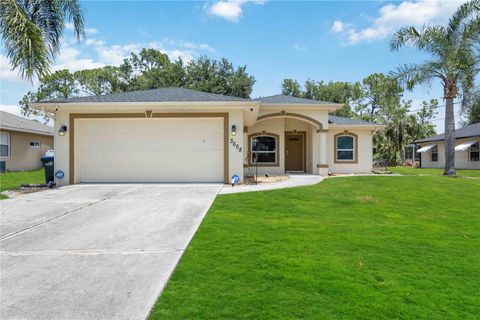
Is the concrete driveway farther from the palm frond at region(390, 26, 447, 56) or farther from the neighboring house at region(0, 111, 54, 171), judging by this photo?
the palm frond at region(390, 26, 447, 56)

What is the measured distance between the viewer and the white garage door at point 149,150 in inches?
515

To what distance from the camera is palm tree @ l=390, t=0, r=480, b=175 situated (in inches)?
682

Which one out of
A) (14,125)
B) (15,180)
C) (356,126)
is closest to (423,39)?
(356,126)

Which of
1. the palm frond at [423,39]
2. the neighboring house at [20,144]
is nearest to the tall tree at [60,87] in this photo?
the neighboring house at [20,144]

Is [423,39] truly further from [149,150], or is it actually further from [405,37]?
[149,150]

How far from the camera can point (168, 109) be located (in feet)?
41.9

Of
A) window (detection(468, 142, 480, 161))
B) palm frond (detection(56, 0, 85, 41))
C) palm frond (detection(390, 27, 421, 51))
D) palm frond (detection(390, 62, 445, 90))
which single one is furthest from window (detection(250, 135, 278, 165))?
window (detection(468, 142, 480, 161))

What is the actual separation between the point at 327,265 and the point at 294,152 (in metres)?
15.0

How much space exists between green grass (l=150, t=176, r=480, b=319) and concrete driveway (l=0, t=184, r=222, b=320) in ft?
1.30

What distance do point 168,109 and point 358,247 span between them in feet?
31.4

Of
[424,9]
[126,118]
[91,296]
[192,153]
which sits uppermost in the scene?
[424,9]

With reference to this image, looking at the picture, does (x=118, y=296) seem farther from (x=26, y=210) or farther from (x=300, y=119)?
(x=300, y=119)

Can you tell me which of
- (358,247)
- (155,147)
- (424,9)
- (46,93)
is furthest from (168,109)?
(46,93)

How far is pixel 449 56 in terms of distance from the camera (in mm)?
17422
